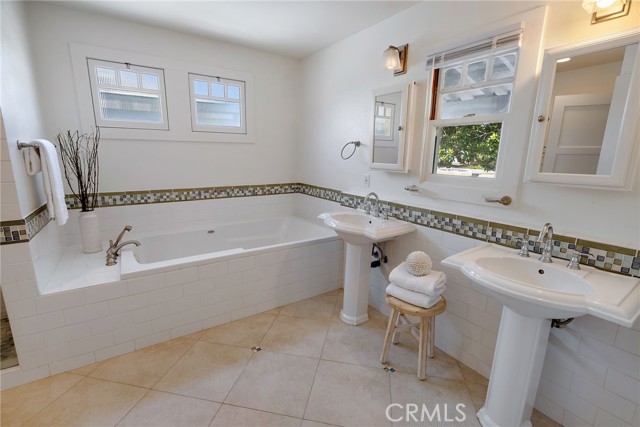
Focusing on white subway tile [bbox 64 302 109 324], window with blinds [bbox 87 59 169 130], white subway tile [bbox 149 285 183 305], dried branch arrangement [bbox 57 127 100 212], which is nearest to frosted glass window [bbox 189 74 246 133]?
window with blinds [bbox 87 59 169 130]

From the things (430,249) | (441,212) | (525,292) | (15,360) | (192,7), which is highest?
(192,7)

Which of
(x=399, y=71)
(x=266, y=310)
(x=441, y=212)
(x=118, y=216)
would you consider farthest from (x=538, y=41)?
(x=118, y=216)

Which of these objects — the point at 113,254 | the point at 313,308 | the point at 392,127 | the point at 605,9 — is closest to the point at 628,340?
the point at 605,9

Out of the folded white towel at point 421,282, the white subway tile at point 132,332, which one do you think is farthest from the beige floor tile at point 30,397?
the folded white towel at point 421,282

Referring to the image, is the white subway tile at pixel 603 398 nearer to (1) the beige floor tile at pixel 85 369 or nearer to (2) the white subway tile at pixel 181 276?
(2) the white subway tile at pixel 181 276

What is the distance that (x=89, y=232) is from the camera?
7.68 feet

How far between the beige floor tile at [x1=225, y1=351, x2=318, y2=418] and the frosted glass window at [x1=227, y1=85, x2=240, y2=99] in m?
2.50

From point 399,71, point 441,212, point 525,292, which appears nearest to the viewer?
point 525,292

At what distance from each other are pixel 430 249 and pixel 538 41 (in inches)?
51.7

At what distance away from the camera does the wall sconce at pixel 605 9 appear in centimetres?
119

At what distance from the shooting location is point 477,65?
1.73m

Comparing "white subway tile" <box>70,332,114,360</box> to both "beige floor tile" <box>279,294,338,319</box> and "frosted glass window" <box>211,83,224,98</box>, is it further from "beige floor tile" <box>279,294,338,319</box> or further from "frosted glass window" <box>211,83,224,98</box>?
"frosted glass window" <box>211,83,224,98</box>

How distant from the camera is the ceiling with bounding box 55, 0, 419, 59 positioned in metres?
2.09

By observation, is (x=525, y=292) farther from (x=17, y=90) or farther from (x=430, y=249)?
(x=17, y=90)
